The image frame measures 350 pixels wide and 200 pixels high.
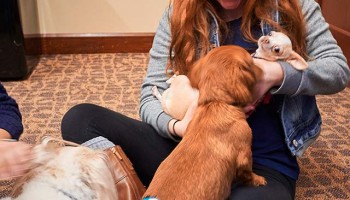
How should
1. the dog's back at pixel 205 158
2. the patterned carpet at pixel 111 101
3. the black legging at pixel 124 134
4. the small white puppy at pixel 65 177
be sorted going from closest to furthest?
the small white puppy at pixel 65 177 < the dog's back at pixel 205 158 < the black legging at pixel 124 134 < the patterned carpet at pixel 111 101

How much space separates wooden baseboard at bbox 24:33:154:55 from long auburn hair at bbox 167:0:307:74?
1877 mm

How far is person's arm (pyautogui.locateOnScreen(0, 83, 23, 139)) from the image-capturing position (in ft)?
3.49

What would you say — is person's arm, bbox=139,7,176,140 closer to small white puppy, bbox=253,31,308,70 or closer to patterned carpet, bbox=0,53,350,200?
small white puppy, bbox=253,31,308,70

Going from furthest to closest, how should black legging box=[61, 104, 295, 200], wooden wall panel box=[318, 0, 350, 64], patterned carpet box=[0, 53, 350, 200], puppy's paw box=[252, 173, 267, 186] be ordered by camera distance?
wooden wall panel box=[318, 0, 350, 64], patterned carpet box=[0, 53, 350, 200], black legging box=[61, 104, 295, 200], puppy's paw box=[252, 173, 267, 186]

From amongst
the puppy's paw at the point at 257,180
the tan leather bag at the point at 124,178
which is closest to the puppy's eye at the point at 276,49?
the puppy's paw at the point at 257,180

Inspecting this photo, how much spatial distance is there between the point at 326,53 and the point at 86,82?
172 cm

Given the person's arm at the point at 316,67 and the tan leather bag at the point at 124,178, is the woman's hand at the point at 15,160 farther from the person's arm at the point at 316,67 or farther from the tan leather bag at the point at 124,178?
the person's arm at the point at 316,67

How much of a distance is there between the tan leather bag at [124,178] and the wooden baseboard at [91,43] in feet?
7.03

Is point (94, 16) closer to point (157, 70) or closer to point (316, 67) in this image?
point (157, 70)

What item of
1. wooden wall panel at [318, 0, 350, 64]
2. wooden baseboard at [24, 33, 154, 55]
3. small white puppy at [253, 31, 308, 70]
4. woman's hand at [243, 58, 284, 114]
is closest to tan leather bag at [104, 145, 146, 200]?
woman's hand at [243, 58, 284, 114]

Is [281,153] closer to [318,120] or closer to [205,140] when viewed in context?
→ [318,120]

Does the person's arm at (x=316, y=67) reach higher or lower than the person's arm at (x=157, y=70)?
higher

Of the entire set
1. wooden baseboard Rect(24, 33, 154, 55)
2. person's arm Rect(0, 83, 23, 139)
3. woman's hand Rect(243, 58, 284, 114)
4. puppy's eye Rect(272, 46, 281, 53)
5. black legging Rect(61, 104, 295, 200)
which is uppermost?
puppy's eye Rect(272, 46, 281, 53)

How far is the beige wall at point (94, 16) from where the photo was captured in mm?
2938
